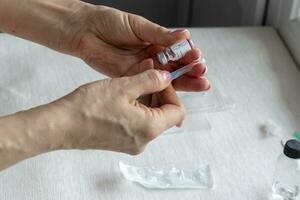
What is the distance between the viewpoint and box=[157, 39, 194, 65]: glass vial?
0.90 metres

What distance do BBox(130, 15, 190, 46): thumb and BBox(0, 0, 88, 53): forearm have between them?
12 centimetres

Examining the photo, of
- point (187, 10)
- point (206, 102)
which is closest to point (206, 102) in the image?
point (206, 102)

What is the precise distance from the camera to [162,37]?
0.92m

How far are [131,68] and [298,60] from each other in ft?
1.25

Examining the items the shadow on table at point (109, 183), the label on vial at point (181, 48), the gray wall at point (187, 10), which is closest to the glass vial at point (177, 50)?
the label on vial at point (181, 48)

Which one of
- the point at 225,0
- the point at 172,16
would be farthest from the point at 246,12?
the point at 172,16

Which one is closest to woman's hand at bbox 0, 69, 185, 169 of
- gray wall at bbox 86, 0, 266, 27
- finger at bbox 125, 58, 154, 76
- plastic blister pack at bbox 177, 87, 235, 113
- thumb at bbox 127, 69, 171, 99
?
thumb at bbox 127, 69, 171, 99

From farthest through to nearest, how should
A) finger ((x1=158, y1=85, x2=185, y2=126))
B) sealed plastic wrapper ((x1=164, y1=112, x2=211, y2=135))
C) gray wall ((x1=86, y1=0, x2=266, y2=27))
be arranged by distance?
gray wall ((x1=86, y1=0, x2=266, y2=27)) < sealed plastic wrapper ((x1=164, y1=112, x2=211, y2=135)) < finger ((x1=158, y1=85, x2=185, y2=126))

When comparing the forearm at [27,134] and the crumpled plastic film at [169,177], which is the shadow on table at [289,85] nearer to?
the crumpled plastic film at [169,177]

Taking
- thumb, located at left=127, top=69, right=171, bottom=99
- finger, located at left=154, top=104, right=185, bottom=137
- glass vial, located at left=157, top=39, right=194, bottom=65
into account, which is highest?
thumb, located at left=127, top=69, right=171, bottom=99

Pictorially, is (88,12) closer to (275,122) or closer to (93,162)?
(93,162)

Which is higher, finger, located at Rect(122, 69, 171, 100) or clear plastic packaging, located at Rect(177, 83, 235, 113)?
finger, located at Rect(122, 69, 171, 100)

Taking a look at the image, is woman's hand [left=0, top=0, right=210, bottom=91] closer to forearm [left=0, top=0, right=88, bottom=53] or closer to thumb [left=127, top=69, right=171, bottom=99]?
forearm [left=0, top=0, right=88, bottom=53]

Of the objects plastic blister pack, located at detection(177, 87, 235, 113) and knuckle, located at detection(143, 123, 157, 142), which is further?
plastic blister pack, located at detection(177, 87, 235, 113)
